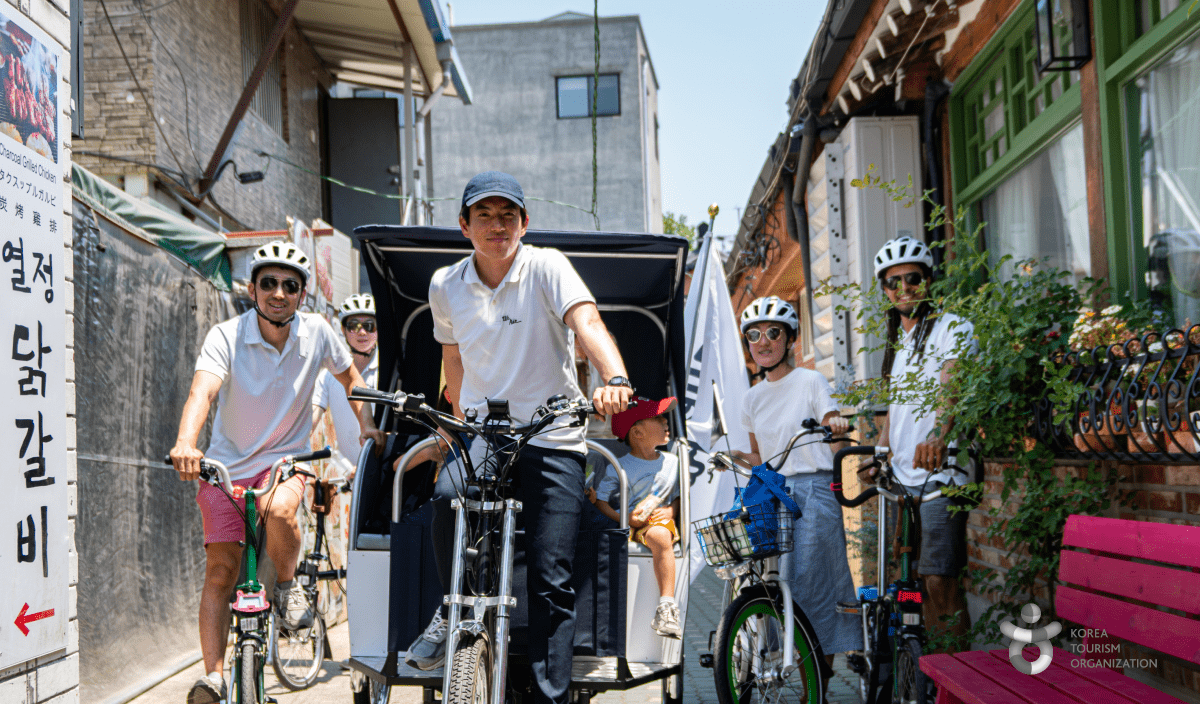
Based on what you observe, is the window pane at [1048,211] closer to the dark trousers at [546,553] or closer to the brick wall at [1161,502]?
the brick wall at [1161,502]

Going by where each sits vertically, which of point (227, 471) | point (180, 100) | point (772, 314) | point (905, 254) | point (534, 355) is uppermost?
point (180, 100)

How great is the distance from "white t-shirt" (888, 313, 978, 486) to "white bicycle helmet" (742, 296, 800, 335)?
62 centimetres

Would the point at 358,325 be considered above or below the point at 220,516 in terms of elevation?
above

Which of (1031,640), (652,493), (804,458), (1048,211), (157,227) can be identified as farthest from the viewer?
(157,227)

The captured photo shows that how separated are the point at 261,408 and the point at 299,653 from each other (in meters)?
1.94

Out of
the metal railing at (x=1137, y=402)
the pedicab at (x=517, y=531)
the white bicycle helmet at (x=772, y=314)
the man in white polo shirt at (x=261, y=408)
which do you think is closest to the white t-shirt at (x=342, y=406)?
the pedicab at (x=517, y=531)

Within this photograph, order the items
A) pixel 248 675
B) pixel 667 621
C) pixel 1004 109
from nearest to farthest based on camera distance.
→ pixel 248 675
pixel 667 621
pixel 1004 109

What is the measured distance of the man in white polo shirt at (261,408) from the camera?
15.1ft

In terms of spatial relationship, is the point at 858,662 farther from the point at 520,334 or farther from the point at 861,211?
the point at 861,211

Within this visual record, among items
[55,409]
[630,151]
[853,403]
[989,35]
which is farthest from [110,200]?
[630,151]

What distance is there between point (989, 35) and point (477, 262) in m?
4.04

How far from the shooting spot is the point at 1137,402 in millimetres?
3559

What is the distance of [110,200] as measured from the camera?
6215mm

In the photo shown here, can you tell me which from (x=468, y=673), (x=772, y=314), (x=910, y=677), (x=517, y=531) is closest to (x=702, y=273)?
(x=772, y=314)
